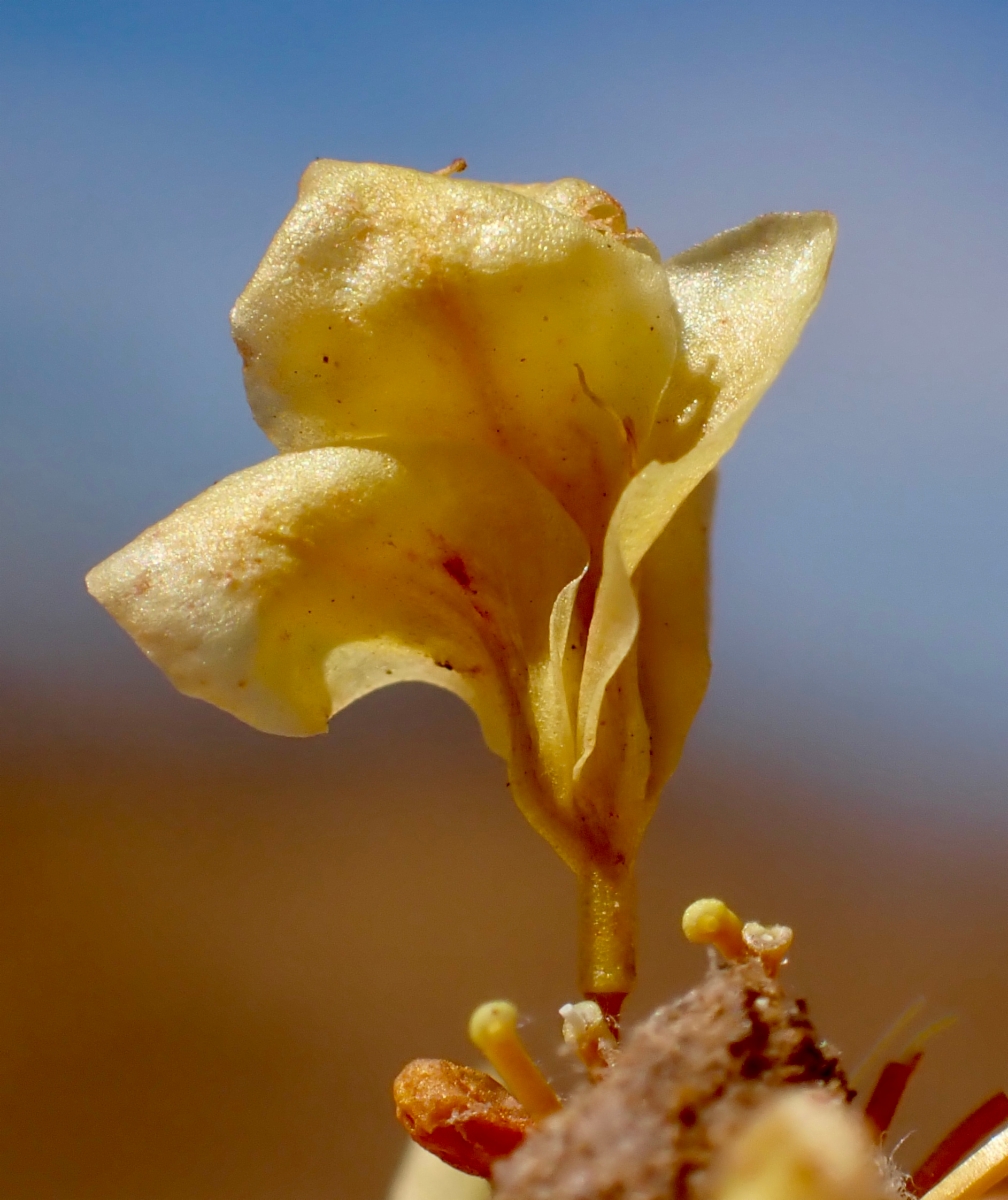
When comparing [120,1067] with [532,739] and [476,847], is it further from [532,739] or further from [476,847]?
[532,739]

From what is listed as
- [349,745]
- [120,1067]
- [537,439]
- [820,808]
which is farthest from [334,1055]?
[820,808]

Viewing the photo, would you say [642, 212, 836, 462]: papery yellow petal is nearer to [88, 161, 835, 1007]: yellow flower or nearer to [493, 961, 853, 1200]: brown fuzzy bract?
[88, 161, 835, 1007]: yellow flower

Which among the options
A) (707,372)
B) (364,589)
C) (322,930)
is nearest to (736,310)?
(707,372)

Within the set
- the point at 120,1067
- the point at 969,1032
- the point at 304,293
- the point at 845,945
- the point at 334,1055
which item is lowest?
the point at 969,1032

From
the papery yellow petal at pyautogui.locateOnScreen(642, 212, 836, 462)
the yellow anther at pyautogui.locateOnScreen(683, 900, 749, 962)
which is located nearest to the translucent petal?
the papery yellow petal at pyautogui.locateOnScreen(642, 212, 836, 462)

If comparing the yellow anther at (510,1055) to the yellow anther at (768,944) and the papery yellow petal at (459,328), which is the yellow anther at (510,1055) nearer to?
the yellow anther at (768,944)

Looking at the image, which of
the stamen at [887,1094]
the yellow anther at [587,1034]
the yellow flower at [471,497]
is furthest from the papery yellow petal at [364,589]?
the stamen at [887,1094]
